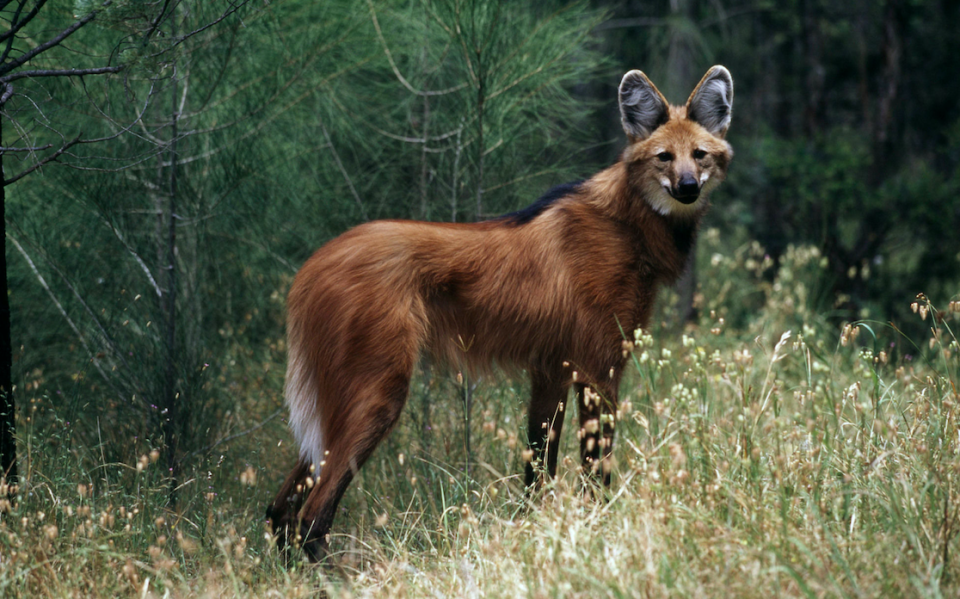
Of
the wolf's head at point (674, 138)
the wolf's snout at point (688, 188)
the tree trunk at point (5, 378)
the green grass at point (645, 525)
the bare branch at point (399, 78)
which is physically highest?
the bare branch at point (399, 78)

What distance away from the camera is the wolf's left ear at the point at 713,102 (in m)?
3.16

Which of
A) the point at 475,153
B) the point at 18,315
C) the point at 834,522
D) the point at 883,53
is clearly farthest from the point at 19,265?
the point at 883,53

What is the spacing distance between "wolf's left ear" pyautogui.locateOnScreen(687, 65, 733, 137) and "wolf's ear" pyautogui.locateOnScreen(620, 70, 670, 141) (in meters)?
0.14

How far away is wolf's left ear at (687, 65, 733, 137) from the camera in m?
3.16

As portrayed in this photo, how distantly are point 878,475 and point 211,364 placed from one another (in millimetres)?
2853

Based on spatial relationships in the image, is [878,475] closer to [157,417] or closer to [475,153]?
[475,153]

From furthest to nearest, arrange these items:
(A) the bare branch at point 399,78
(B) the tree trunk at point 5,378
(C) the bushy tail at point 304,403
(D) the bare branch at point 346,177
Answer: (D) the bare branch at point 346,177 → (A) the bare branch at point 399,78 → (C) the bushy tail at point 304,403 → (B) the tree trunk at point 5,378

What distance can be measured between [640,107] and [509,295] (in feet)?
3.34

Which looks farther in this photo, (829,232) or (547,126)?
(829,232)

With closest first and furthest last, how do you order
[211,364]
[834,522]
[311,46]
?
1. [834,522]
2. [211,364]
3. [311,46]

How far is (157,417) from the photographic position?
11.1 feet

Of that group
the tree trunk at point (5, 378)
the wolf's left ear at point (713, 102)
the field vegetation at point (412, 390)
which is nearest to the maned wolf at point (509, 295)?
the wolf's left ear at point (713, 102)

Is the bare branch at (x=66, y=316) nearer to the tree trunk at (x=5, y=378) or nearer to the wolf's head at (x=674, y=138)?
the tree trunk at (x=5, y=378)

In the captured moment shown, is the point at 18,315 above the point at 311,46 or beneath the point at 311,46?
beneath
